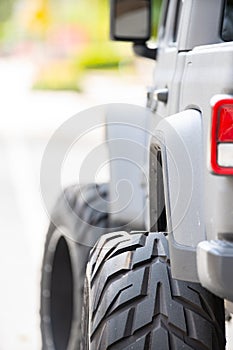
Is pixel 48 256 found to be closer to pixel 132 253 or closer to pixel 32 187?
pixel 132 253

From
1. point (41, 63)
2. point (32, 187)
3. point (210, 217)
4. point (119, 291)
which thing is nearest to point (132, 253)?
point (119, 291)

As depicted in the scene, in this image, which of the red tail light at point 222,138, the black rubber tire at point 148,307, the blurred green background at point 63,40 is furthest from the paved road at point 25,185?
the red tail light at point 222,138

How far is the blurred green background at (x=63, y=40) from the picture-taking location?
31453mm

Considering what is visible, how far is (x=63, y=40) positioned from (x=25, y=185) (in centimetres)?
2845

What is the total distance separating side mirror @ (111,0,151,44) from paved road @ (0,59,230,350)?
1.21 m

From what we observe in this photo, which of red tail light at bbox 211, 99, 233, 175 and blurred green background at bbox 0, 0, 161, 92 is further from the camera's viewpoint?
blurred green background at bbox 0, 0, 161, 92

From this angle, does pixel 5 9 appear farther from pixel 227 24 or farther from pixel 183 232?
pixel 183 232

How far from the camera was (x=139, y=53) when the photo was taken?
563 centimetres

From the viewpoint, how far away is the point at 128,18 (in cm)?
532

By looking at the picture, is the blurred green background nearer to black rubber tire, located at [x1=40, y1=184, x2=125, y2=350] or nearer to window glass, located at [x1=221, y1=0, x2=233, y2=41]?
black rubber tire, located at [x1=40, y1=184, x2=125, y2=350]

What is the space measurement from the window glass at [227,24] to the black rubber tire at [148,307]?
2.95 feet

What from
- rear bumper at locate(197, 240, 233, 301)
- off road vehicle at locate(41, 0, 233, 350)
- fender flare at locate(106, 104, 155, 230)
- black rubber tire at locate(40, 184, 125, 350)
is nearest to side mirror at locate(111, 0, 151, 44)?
fender flare at locate(106, 104, 155, 230)

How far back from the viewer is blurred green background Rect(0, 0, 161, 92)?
3145 cm

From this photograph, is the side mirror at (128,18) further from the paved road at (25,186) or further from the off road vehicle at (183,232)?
the paved road at (25,186)
